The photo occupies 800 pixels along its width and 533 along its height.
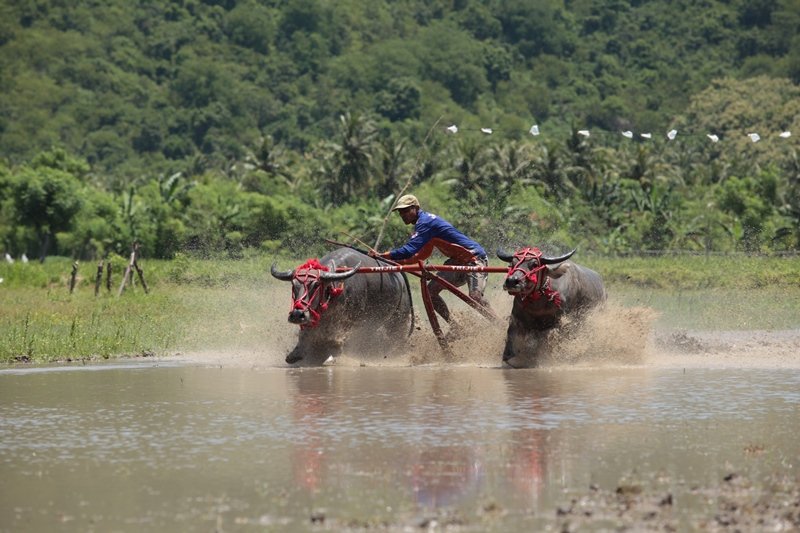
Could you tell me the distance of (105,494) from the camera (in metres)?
7.84

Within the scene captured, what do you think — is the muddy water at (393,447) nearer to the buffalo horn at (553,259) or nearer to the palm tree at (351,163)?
the buffalo horn at (553,259)

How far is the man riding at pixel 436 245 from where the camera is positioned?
559 inches

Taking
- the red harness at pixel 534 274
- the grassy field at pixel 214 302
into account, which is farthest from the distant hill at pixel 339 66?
the red harness at pixel 534 274

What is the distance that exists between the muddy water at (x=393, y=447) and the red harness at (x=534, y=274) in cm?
74

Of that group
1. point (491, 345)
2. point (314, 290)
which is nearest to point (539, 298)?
point (491, 345)

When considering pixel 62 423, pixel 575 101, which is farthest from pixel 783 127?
pixel 62 423

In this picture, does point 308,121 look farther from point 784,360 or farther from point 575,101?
point 784,360

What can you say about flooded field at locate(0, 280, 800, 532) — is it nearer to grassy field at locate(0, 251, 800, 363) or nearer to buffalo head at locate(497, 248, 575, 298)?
buffalo head at locate(497, 248, 575, 298)

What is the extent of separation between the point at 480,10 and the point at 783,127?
4659cm

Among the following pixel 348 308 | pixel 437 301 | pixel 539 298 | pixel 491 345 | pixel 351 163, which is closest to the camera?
pixel 539 298

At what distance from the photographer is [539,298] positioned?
1345 cm

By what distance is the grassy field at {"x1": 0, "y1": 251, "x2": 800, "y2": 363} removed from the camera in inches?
653

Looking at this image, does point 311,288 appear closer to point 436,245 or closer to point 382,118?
point 436,245

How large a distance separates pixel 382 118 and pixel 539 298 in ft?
306
